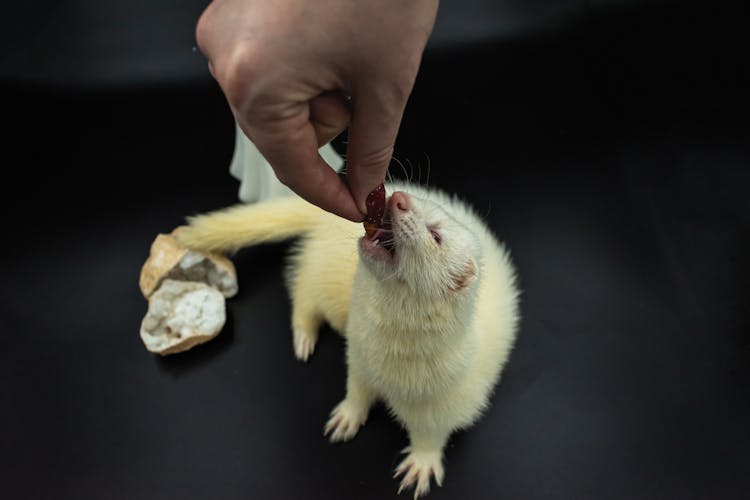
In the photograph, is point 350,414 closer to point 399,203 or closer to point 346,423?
point 346,423

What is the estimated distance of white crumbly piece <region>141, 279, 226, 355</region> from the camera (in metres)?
1.09

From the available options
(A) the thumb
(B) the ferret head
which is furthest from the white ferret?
(A) the thumb

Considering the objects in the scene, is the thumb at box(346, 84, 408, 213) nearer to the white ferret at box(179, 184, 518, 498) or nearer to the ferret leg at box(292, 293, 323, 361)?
the white ferret at box(179, 184, 518, 498)

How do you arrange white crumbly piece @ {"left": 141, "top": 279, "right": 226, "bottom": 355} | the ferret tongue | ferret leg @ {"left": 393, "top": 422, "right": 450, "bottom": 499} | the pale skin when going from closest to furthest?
the pale skin < the ferret tongue < ferret leg @ {"left": 393, "top": 422, "right": 450, "bottom": 499} < white crumbly piece @ {"left": 141, "top": 279, "right": 226, "bottom": 355}

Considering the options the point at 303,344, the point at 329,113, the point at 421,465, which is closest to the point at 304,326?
the point at 303,344

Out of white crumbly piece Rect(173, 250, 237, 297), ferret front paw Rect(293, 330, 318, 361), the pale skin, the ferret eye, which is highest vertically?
the pale skin

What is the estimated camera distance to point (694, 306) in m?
1.21

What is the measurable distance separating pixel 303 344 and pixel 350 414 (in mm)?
181

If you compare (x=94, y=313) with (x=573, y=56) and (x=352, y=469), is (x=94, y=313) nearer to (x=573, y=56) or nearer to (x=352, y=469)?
(x=352, y=469)

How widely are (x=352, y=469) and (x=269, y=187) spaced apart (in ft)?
1.93

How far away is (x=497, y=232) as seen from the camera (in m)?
1.32

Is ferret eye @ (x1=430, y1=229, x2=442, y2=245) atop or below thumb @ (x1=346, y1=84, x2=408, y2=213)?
below

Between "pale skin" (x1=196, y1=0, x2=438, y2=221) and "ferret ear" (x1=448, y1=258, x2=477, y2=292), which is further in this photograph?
"ferret ear" (x1=448, y1=258, x2=477, y2=292)

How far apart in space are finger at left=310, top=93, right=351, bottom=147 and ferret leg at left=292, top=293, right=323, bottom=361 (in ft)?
2.00
